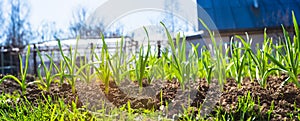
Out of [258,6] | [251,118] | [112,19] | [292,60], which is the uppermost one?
[258,6]

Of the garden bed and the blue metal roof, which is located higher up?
the blue metal roof

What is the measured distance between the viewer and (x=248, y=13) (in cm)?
1157

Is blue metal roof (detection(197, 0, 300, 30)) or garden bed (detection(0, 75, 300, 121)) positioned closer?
garden bed (detection(0, 75, 300, 121))

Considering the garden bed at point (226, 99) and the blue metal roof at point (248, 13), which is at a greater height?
the blue metal roof at point (248, 13)

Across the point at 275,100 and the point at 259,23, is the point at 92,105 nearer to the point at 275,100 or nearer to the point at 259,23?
the point at 275,100

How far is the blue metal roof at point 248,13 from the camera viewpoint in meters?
11.0

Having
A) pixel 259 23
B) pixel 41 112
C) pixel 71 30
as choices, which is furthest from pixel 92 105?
pixel 259 23

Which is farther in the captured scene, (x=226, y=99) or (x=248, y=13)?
(x=248, y=13)

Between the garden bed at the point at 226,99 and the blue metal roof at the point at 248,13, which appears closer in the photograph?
the garden bed at the point at 226,99

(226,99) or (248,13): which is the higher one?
(248,13)

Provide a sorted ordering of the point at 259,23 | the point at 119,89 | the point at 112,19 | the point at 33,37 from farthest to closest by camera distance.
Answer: the point at 33,37 < the point at 259,23 < the point at 112,19 < the point at 119,89

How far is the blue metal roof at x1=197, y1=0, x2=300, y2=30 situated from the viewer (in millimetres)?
11008

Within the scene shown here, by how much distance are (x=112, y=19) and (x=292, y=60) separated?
90 cm

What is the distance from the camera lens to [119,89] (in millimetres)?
1742
